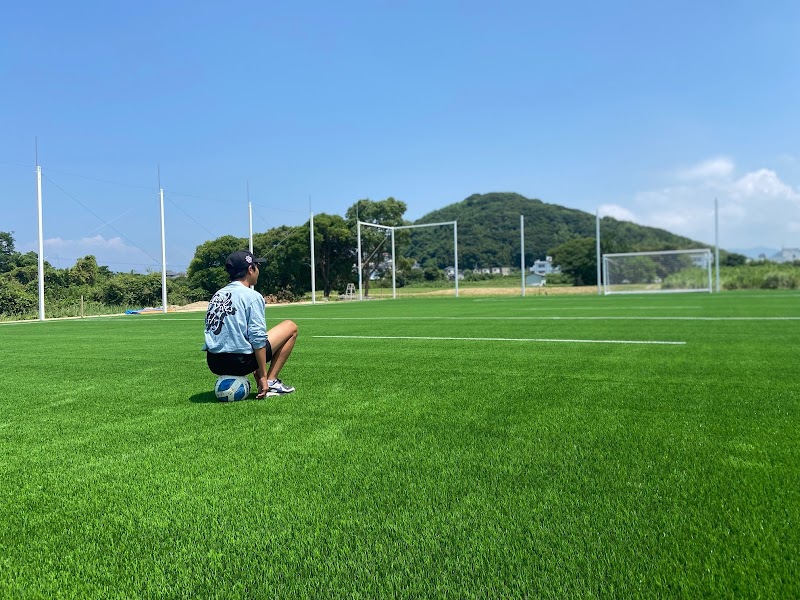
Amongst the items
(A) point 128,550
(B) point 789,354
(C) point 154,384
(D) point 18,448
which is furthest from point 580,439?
(B) point 789,354

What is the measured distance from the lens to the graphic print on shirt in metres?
3.95

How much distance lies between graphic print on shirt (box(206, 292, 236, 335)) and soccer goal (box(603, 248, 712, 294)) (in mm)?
37693

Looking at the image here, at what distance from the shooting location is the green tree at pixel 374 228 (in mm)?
44031

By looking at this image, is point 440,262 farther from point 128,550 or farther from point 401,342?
point 128,550

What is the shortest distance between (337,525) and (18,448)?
2.17m

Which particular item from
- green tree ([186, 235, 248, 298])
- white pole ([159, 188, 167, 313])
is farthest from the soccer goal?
white pole ([159, 188, 167, 313])

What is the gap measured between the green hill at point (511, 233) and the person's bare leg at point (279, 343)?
148 ft

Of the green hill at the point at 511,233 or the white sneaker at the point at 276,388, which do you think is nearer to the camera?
the white sneaker at the point at 276,388

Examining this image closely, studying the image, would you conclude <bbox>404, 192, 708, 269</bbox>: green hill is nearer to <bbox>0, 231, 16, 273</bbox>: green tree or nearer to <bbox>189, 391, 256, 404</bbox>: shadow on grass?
<bbox>0, 231, 16, 273</bbox>: green tree

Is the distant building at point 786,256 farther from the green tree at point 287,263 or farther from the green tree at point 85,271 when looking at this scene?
the green tree at point 85,271

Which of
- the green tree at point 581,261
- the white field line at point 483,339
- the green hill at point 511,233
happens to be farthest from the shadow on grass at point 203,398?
the green tree at point 581,261

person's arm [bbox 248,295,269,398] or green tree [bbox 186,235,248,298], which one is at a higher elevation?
green tree [bbox 186,235,248,298]

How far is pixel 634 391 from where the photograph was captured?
165 inches

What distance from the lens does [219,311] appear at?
398cm
